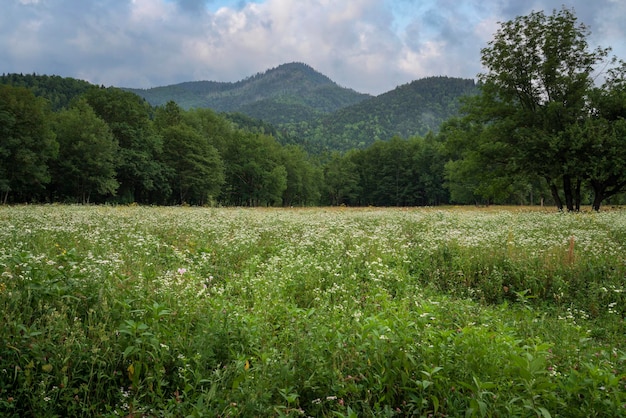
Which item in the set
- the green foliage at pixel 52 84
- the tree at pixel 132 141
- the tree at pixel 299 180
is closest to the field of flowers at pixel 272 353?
the tree at pixel 132 141

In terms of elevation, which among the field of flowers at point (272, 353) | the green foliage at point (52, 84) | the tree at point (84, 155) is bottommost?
the field of flowers at point (272, 353)

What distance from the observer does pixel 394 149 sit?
95.1m

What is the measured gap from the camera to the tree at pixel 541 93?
86.3ft

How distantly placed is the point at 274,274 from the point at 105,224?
28.0ft

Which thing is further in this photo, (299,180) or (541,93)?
(299,180)

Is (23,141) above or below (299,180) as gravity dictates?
above

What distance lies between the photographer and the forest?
87.7ft

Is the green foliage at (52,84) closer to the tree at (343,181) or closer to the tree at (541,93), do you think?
the tree at (343,181)

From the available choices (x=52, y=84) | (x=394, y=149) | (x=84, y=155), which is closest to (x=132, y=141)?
(x=84, y=155)

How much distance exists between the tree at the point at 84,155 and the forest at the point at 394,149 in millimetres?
158

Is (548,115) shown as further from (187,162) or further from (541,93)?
(187,162)

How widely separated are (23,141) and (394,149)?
77.4 meters

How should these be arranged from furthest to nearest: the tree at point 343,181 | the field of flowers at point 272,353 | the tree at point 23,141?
the tree at point 343,181
the tree at point 23,141
the field of flowers at point 272,353

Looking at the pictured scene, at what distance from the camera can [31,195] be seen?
48438mm
